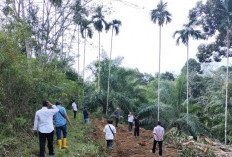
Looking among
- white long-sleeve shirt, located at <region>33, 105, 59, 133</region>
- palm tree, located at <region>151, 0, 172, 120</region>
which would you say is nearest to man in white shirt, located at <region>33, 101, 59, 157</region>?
white long-sleeve shirt, located at <region>33, 105, 59, 133</region>

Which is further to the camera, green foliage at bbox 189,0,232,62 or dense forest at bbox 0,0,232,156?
green foliage at bbox 189,0,232,62

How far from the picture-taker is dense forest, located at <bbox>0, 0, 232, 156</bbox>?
783 cm

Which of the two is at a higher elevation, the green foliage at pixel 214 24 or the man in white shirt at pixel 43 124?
the green foliage at pixel 214 24

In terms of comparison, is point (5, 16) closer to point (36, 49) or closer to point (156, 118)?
point (36, 49)

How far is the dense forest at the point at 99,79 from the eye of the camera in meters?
7.83

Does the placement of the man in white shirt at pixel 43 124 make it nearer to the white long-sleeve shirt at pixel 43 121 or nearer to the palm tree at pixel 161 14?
the white long-sleeve shirt at pixel 43 121

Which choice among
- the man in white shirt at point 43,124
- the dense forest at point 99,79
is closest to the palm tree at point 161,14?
the dense forest at point 99,79

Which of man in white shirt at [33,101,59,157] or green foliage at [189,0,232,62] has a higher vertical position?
green foliage at [189,0,232,62]

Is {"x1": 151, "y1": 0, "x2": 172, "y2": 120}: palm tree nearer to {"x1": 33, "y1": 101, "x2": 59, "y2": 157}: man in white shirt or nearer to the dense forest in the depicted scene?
the dense forest

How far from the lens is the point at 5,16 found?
890cm

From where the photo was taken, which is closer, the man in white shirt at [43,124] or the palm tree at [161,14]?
the man in white shirt at [43,124]

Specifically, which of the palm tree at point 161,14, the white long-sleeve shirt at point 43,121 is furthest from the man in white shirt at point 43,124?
the palm tree at point 161,14

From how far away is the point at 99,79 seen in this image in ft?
93.7

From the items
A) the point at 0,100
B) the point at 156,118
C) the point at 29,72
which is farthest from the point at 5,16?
the point at 156,118
